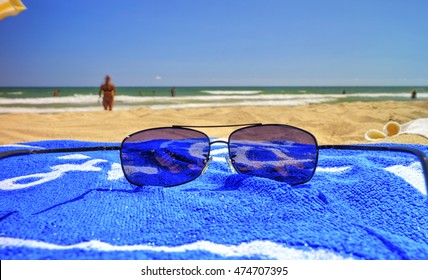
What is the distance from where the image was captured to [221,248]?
765 millimetres

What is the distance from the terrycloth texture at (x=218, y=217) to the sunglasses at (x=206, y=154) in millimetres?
65

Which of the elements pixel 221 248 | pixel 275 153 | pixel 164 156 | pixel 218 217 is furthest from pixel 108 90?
pixel 221 248

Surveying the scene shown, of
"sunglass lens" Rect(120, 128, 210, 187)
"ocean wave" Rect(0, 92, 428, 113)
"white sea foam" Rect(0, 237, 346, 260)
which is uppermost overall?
"sunglass lens" Rect(120, 128, 210, 187)

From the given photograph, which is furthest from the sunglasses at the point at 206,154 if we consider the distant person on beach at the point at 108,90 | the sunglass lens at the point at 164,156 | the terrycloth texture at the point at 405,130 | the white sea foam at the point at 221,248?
the distant person on beach at the point at 108,90

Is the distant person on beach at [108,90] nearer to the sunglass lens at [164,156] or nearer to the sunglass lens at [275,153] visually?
the sunglass lens at [164,156]

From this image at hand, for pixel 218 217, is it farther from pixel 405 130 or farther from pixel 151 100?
pixel 151 100

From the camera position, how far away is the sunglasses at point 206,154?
1.30m

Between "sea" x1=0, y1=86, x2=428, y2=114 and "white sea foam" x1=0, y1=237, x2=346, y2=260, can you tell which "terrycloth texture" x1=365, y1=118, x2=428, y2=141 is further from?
"sea" x1=0, y1=86, x2=428, y2=114

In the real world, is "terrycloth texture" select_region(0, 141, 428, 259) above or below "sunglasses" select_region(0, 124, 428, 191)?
below

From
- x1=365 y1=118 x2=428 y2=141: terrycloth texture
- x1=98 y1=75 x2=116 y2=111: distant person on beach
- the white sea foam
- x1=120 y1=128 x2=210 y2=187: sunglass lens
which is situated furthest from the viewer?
x1=98 y1=75 x2=116 y2=111: distant person on beach

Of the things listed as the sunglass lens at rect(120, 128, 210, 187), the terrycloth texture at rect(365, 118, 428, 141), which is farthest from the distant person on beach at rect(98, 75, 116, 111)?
the sunglass lens at rect(120, 128, 210, 187)

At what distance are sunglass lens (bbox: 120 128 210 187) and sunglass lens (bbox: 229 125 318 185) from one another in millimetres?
157

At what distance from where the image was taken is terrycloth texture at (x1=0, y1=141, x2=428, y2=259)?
0.73 m
